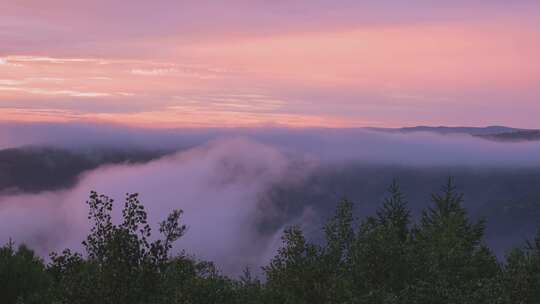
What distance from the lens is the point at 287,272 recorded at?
46719 mm

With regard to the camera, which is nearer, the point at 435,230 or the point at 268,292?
the point at 268,292

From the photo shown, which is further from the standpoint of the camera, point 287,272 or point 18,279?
point 18,279

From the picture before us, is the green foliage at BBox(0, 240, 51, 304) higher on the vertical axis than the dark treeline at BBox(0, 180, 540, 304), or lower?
lower

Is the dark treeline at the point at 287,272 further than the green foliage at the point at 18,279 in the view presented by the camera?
No

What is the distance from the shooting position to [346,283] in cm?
4141

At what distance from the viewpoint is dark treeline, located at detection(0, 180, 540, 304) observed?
33.4 m

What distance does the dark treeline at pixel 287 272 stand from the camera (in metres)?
33.4

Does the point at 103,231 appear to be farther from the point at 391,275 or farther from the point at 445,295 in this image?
the point at 391,275

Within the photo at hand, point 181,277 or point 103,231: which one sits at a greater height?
point 103,231

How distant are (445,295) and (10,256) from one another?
124 feet

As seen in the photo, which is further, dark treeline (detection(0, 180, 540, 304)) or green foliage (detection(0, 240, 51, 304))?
green foliage (detection(0, 240, 51, 304))

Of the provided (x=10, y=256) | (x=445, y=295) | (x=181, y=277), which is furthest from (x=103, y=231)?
(x=10, y=256)

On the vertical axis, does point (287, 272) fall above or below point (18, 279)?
above

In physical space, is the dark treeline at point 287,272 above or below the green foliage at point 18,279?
above
